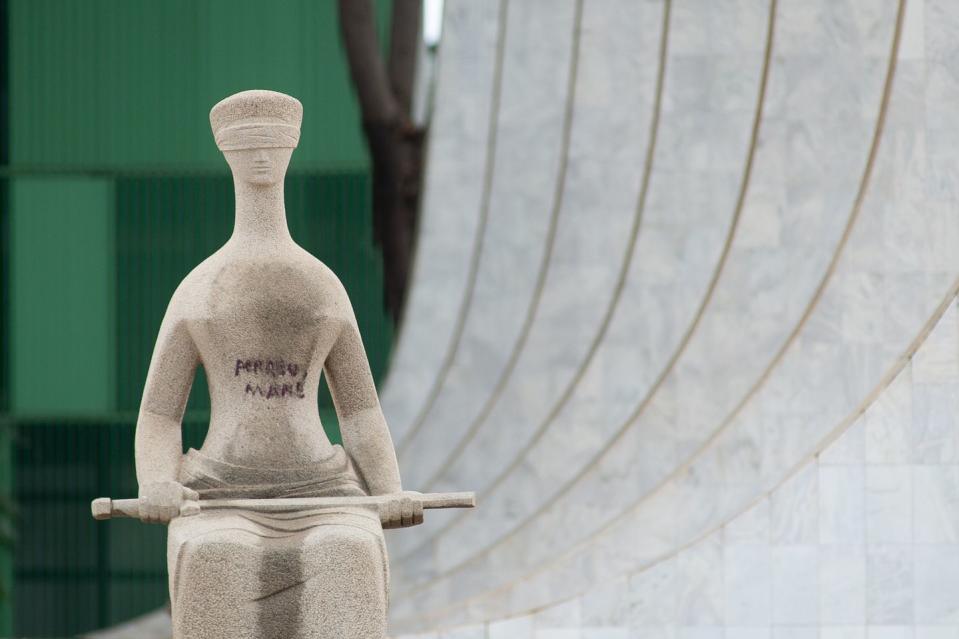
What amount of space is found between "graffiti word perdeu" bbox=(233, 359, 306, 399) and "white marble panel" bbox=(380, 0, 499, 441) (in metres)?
10.1

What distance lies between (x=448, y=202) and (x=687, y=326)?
3057mm

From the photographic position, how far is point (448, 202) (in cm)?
1970

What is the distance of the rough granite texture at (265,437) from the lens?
892 cm

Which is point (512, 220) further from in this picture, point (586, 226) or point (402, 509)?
point (402, 509)

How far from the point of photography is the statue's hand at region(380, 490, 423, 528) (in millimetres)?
9219

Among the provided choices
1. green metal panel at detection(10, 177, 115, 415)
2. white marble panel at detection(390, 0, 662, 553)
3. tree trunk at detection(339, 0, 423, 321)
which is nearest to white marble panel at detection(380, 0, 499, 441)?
white marble panel at detection(390, 0, 662, 553)

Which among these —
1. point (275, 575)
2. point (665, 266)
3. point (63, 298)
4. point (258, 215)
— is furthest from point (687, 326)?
point (275, 575)

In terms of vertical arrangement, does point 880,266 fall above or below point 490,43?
below

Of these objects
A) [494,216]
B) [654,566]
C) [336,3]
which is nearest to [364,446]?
[654,566]

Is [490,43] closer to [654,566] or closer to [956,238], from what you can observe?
[956,238]

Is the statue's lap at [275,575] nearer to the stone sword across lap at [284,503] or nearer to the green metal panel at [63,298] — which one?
the stone sword across lap at [284,503]

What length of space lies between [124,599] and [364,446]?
12662mm

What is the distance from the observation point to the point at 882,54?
1683cm

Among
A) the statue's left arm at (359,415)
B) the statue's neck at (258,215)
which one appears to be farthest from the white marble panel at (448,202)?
the statue's neck at (258,215)
